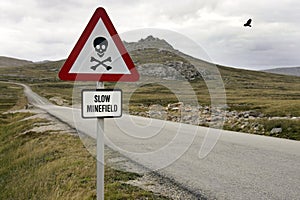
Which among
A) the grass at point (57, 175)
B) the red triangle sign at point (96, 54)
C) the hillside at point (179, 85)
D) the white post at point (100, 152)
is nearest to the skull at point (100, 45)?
the red triangle sign at point (96, 54)

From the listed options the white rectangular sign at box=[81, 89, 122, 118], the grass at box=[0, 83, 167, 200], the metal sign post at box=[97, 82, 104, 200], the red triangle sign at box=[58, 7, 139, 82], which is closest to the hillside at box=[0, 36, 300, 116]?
the red triangle sign at box=[58, 7, 139, 82]

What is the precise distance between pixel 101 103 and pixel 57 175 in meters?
5.32

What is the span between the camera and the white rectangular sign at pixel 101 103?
390 cm

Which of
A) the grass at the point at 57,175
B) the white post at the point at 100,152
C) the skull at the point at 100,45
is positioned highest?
the skull at the point at 100,45

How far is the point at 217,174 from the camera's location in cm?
788

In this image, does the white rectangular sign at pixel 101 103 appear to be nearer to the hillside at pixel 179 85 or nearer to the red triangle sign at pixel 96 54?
the red triangle sign at pixel 96 54

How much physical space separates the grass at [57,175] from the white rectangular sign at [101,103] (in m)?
2.76

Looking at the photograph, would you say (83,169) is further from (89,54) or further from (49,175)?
(89,54)

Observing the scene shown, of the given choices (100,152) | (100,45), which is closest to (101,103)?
Answer: (100,152)

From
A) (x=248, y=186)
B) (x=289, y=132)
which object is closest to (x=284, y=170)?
(x=248, y=186)

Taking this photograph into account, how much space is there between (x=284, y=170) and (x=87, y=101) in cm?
599

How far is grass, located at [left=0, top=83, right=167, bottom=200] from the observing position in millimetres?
6758

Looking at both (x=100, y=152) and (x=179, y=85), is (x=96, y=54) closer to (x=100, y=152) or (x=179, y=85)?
(x=100, y=152)

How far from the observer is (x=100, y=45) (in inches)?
162
